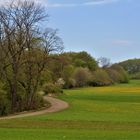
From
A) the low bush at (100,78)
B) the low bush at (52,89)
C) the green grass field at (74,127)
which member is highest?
the low bush at (100,78)

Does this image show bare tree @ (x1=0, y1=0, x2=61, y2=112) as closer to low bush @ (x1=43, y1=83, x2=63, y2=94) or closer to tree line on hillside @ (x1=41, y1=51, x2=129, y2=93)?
low bush @ (x1=43, y1=83, x2=63, y2=94)

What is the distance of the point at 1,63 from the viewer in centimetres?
5922

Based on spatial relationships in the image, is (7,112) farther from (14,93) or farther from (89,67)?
(89,67)

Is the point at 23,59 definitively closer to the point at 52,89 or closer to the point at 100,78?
the point at 52,89

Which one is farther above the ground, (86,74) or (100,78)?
(86,74)

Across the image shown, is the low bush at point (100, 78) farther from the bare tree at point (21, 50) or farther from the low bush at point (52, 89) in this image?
the bare tree at point (21, 50)

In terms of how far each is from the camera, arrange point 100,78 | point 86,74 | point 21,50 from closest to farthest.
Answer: point 21,50 → point 86,74 → point 100,78

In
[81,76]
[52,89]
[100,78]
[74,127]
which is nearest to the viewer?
[74,127]

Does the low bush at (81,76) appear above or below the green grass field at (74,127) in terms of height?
above

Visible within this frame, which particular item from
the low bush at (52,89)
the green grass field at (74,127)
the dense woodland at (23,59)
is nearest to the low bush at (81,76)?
the low bush at (52,89)

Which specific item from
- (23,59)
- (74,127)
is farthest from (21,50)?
(74,127)

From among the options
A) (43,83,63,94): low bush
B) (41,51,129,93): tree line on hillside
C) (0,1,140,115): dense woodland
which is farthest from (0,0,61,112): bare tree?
(41,51,129,93): tree line on hillside

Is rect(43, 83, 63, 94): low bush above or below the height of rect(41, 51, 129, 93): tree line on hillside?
below

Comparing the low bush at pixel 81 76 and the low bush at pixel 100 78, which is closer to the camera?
the low bush at pixel 81 76
